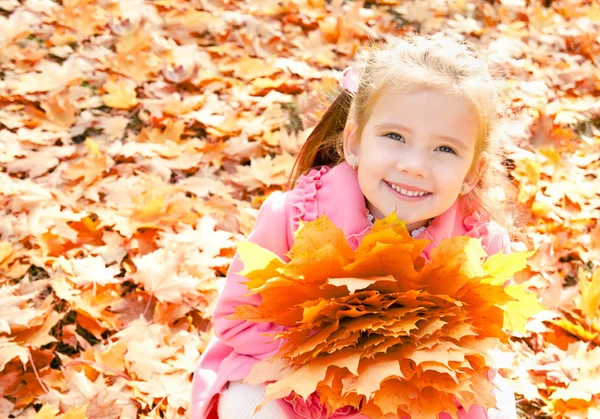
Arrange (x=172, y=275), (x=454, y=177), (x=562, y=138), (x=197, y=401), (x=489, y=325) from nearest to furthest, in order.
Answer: (x=489, y=325), (x=454, y=177), (x=197, y=401), (x=172, y=275), (x=562, y=138)

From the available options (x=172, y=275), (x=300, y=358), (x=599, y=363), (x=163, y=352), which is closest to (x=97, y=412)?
(x=163, y=352)

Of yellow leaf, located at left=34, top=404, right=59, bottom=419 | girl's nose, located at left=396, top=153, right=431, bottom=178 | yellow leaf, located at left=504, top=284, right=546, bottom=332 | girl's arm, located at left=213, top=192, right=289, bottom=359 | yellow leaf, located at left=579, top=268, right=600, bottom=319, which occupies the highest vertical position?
girl's nose, located at left=396, top=153, right=431, bottom=178

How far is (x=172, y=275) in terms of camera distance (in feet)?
6.41

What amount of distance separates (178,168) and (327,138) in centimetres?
93

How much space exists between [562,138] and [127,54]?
6.60ft

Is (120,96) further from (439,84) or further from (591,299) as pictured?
(591,299)

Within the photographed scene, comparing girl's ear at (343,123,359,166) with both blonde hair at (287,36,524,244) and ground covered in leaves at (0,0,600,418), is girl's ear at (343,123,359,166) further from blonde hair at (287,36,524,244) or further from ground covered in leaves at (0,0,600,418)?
ground covered in leaves at (0,0,600,418)

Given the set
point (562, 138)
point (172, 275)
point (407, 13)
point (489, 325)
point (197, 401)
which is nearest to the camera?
point (489, 325)

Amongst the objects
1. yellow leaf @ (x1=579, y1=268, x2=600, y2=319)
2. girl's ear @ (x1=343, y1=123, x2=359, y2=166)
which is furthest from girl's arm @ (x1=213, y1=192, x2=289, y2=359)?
yellow leaf @ (x1=579, y1=268, x2=600, y2=319)

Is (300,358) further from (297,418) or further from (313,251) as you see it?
(297,418)

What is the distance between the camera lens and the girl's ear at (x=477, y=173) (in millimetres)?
1465

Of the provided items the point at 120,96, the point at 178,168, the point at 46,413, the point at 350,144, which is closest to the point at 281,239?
the point at 350,144

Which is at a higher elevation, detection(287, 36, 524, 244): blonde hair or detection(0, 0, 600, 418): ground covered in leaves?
detection(287, 36, 524, 244): blonde hair

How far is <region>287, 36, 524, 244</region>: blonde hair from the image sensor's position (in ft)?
4.39
